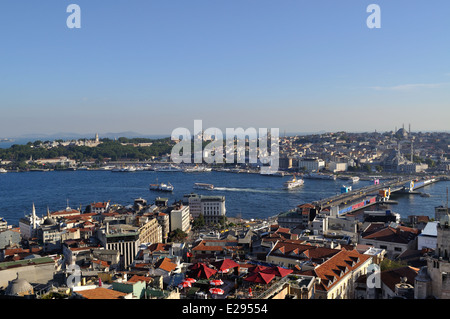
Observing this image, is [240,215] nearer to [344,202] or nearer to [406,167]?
[344,202]

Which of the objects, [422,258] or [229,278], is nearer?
[229,278]

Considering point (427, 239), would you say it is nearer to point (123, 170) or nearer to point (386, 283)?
point (386, 283)

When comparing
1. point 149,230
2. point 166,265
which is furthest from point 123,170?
point 166,265

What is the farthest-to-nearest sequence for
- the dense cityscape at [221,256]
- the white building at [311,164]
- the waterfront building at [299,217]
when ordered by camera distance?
the white building at [311,164]
the waterfront building at [299,217]
the dense cityscape at [221,256]

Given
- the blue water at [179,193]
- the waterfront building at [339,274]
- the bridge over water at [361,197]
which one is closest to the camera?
the waterfront building at [339,274]

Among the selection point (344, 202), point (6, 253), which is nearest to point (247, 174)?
point (344, 202)

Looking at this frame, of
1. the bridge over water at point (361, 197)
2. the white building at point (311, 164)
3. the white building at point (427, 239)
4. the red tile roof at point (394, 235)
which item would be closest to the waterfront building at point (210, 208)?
the bridge over water at point (361, 197)

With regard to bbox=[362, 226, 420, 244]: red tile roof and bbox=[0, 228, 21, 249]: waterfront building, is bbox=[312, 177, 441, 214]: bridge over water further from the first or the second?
bbox=[0, 228, 21, 249]: waterfront building

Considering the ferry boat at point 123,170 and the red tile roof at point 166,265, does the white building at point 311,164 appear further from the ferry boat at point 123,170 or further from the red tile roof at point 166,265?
the red tile roof at point 166,265
